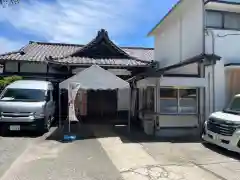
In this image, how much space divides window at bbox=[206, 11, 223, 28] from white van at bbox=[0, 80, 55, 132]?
7953 millimetres

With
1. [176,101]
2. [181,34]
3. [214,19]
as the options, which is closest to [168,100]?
[176,101]

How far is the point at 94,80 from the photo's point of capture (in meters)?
11.6

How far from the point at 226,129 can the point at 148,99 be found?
541 cm

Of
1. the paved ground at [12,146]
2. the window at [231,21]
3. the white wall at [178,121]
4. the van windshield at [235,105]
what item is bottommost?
the paved ground at [12,146]

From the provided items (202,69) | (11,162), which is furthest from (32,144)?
(202,69)

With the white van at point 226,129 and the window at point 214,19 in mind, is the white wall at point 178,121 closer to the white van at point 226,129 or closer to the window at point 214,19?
the white van at point 226,129

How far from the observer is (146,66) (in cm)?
1717

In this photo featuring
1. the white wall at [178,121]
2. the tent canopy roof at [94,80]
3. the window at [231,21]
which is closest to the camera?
the tent canopy roof at [94,80]

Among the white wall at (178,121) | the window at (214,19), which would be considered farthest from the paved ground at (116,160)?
the window at (214,19)

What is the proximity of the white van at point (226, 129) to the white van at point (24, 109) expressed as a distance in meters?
6.46

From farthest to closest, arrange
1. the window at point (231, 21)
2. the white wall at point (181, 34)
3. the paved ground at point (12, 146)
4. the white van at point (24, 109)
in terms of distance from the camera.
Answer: the white wall at point (181, 34) → the window at point (231, 21) → the white van at point (24, 109) → the paved ground at point (12, 146)

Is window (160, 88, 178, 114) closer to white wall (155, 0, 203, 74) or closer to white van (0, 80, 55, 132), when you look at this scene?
white wall (155, 0, 203, 74)

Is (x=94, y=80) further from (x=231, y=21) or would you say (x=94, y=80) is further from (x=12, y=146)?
(x=231, y=21)

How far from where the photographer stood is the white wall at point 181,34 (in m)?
13.0
